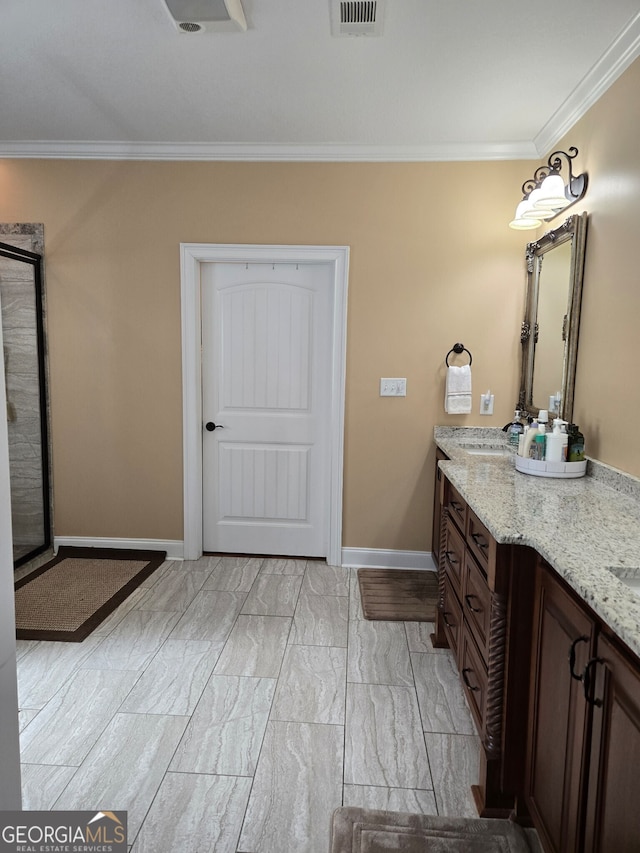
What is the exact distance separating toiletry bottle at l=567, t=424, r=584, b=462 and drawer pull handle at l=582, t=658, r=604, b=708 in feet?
4.19

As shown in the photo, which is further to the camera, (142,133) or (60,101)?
(142,133)

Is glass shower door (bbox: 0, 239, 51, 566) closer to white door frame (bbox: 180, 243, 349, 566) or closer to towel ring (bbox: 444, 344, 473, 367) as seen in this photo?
white door frame (bbox: 180, 243, 349, 566)

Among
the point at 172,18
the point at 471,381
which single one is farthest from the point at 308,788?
the point at 172,18

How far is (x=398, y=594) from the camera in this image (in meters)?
3.09

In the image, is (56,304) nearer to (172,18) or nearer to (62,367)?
(62,367)

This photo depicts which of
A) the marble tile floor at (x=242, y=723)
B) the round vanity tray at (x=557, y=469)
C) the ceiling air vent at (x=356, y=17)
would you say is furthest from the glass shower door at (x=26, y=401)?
the round vanity tray at (x=557, y=469)

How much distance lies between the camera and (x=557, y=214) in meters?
2.74

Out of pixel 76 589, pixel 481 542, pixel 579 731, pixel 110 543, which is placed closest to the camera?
pixel 579 731

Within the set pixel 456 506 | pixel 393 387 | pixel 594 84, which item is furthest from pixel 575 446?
pixel 594 84

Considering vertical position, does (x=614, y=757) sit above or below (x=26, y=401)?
below

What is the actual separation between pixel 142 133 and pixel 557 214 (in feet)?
7.62

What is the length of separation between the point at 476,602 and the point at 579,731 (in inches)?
24.3

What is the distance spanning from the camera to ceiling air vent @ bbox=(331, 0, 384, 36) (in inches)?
74.0

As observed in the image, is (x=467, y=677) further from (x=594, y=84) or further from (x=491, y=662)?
(x=594, y=84)
